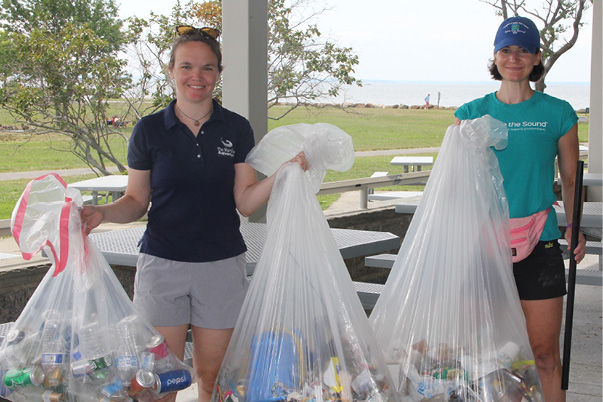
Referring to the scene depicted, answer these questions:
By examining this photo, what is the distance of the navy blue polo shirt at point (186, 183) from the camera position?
1948 millimetres

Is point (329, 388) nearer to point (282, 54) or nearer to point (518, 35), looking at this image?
point (518, 35)

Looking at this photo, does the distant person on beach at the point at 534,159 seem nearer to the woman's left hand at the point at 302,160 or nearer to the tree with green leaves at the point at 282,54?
the woman's left hand at the point at 302,160

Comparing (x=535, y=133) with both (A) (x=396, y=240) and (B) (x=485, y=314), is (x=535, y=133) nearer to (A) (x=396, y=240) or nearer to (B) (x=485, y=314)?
(B) (x=485, y=314)

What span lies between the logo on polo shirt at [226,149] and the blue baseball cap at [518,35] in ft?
3.16

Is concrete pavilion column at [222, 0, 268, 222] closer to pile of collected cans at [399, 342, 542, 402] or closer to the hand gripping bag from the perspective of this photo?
the hand gripping bag

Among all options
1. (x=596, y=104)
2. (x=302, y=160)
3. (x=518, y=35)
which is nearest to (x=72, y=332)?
(x=302, y=160)

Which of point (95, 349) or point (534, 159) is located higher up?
point (534, 159)

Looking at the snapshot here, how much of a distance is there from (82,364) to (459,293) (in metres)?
1.07

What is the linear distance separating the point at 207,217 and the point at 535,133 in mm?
1070

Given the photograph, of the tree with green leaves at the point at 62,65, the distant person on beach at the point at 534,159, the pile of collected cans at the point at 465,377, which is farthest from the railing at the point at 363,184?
the pile of collected cans at the point at 465,377

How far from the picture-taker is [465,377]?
1870mm

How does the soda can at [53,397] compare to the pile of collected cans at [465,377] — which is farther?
the pile of collected cans at [465,377]

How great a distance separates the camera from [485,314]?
199 centimetres

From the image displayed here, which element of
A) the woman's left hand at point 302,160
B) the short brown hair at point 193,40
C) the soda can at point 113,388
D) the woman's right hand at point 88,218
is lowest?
the soda can at point 113,388
